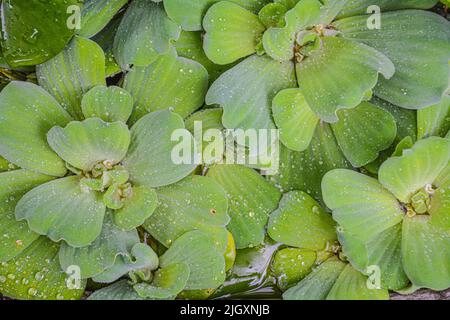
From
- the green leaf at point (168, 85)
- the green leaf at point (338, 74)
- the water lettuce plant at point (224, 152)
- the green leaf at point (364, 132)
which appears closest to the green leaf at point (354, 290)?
the water lettuce plant at point (224, 152)

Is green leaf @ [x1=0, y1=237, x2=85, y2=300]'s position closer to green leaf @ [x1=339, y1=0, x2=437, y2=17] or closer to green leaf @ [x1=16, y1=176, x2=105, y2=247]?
green leaf @ [x1=16, y1=176, x2=105, y2=247]

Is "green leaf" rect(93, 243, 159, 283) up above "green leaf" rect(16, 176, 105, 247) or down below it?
below

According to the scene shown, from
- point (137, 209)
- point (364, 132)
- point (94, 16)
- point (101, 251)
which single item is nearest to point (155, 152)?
point (137, 209)

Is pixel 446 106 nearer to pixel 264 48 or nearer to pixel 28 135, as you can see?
pixel 264 48

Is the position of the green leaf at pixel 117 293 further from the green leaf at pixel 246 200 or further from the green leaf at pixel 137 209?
the green leaf at pixel 246 200

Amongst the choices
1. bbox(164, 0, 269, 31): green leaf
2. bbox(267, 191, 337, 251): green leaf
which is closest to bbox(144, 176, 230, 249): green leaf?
bbox(267, 191, 337, 251): green leaf

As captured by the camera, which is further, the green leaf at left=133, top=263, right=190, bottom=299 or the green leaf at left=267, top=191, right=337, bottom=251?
the green leaf at left=267, top=191, right=337, bottom=251

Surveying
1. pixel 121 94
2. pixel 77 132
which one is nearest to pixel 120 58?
pixel 121 94
